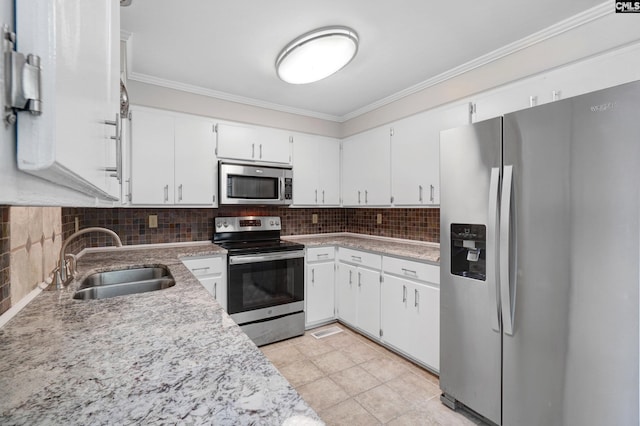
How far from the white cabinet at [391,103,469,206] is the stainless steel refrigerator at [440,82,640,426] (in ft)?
1.95

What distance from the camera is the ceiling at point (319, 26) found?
64.0 inches

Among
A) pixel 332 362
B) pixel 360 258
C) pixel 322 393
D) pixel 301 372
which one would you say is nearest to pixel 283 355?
pixel 301 372

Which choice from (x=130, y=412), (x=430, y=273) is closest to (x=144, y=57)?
(x=130, y=412)

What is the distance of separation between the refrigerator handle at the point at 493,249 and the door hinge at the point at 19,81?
1.80 meters

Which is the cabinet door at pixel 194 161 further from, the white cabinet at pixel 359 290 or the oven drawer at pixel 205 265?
the white cabinet at pixel 359 290

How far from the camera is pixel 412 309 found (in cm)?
235

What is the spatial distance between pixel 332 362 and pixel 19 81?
8.60 ft

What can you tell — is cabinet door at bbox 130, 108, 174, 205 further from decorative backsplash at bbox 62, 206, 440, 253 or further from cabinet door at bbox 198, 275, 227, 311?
cabinet door at bbox 198, 275, 227, 311

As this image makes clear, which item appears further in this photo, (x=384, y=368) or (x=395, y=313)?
(x=395, y=313)

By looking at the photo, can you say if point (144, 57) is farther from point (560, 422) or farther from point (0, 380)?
point (560, 422)

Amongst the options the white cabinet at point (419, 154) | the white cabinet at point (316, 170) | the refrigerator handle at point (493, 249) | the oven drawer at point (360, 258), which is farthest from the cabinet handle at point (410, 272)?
the white cabinet at point (316, 170)

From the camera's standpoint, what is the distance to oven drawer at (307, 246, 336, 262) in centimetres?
306

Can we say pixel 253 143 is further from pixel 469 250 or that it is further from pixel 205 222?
pixel 469 250

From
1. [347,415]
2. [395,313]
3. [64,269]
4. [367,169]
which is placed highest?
[367,169]
